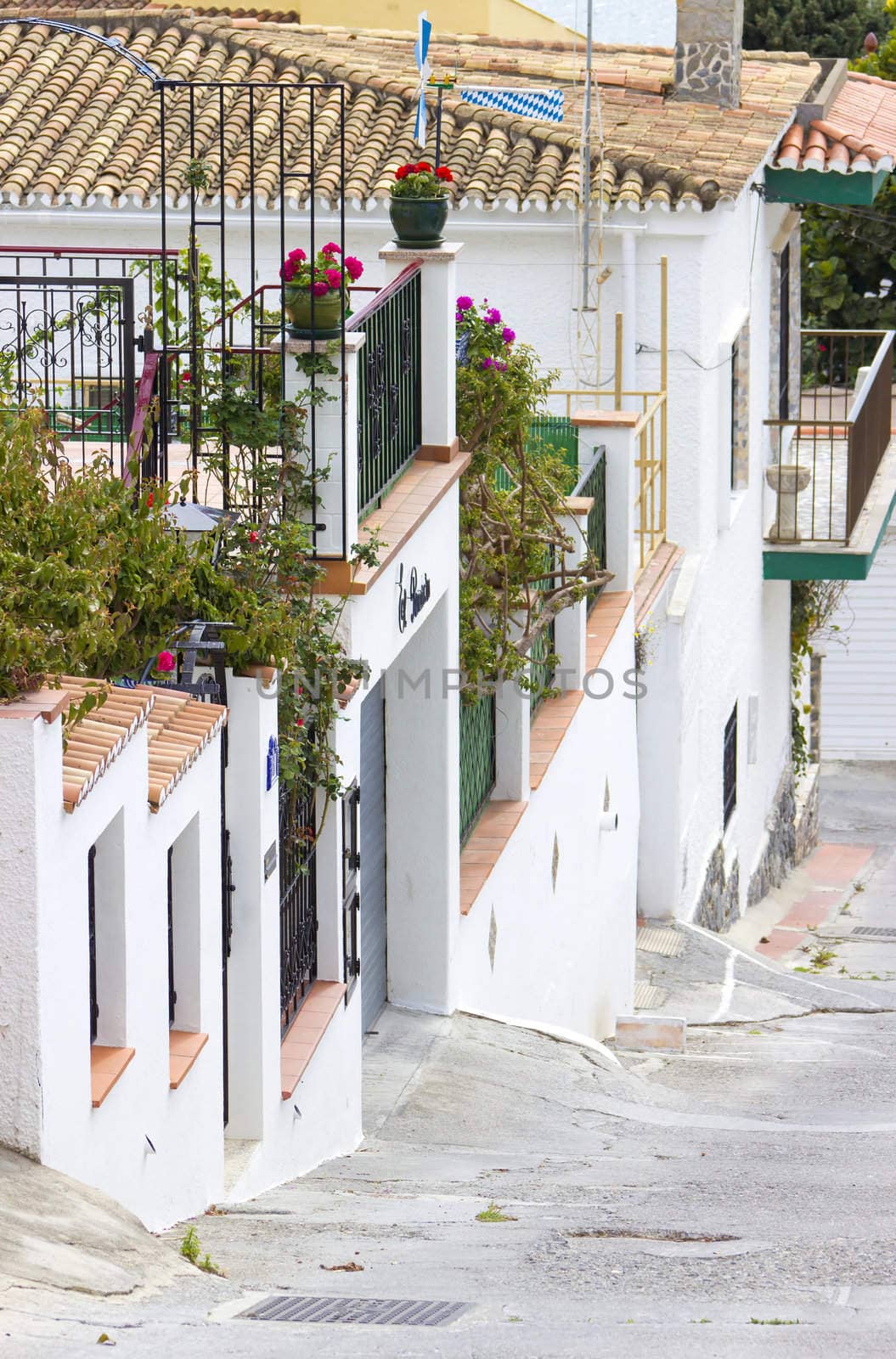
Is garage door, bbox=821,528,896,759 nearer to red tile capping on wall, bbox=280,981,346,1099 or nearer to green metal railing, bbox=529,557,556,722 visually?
green metal railing, bbox=529,557,556,722

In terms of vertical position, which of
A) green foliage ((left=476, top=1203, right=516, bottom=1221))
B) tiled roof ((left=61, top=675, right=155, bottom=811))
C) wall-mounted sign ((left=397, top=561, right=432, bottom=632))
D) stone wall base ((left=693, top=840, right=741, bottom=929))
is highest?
tiled roof ((left=61, top=675, right=155, bottom=811))

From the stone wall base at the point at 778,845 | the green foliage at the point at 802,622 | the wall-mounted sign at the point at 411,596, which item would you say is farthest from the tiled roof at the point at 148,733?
Answer: the green foliage at the point at 802,622

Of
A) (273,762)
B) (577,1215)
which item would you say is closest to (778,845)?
(273,762)

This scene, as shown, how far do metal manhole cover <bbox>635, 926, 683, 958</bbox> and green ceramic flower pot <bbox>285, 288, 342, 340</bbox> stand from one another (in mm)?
8132

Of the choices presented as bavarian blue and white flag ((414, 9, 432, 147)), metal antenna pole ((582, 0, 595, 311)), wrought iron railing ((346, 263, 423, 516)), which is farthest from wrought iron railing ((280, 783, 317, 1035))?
metal antenna pole ((582, 0, 595, 311))

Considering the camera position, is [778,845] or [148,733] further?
[778,845]

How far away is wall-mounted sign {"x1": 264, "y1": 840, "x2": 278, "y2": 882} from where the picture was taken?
6902mm

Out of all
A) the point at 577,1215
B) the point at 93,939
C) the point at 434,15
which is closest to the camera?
the point at 93,939

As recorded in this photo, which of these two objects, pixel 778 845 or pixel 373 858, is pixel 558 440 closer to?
pixel 373 858

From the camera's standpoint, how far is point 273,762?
692cm

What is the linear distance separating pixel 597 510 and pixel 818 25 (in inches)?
1184

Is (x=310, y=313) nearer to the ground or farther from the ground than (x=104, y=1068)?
farther from the ground

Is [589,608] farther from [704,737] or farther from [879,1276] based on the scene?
[879,1276]

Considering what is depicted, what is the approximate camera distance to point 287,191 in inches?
558
